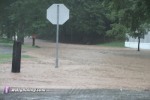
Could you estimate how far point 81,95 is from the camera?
10.5 metres

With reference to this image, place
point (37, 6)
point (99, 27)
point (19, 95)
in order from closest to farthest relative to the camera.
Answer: point (19, 95)
point (37, 6)
point (99, 27)

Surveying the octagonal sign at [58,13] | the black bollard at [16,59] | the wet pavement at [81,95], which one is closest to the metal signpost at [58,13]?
the octagonal sign at [58,13]

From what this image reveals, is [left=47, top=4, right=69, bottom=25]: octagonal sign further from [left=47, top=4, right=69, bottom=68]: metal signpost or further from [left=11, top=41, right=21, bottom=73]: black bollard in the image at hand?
[left=11, top=41, right=21, bottom=73]: black bollard

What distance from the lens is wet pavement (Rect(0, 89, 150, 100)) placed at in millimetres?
9835

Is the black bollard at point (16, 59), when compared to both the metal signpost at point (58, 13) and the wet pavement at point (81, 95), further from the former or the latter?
the wet pavement at point (81, 95)

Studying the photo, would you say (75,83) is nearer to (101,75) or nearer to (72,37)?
(101,75)

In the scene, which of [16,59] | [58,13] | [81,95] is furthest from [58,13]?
[81,95]

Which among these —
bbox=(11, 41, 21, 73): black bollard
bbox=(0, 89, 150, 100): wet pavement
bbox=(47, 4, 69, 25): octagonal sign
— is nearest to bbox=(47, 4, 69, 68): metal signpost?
bbox=(47, 4, 69, 25): octagonal sign

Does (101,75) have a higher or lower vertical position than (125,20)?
lower

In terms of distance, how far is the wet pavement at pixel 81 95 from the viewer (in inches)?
387

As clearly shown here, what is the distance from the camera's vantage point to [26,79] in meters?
14.1

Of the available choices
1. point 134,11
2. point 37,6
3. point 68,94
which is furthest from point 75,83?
point 37,6

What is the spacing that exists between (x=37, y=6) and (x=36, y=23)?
7.80ft

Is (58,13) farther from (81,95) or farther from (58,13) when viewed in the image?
(81,95)
